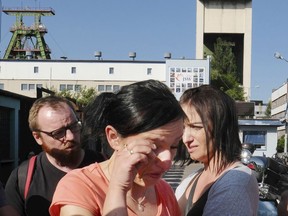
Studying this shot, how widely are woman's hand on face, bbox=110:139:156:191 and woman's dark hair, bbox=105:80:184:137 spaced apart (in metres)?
0.11

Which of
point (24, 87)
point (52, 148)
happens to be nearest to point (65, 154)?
point (52, 148)

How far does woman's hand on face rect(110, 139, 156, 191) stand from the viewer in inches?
65.4

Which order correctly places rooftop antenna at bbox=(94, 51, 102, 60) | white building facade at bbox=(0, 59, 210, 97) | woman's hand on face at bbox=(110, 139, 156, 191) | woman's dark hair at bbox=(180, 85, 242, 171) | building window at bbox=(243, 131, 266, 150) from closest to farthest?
woman's hand on face at bbox=(110, 139, 156, 191)
woman's dark hair at bbox=(180, 85, 242, 171)
building window at bbox=(243, 131, 266, 150)
white building facade at bbox=(0, 59, 210, 97)
rooftop antenna at bbox=(94, 51, 102, 60)

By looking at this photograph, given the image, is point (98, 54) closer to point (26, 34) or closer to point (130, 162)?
point (26, 34)

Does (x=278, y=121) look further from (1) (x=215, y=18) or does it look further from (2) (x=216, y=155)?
(1) (x=215, y=18)

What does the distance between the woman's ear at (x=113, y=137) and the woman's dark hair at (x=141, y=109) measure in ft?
0.05

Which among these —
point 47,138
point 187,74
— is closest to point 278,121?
point 187,74

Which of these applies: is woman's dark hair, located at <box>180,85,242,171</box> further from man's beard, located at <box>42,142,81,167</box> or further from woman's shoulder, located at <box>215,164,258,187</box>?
man's beard, located at <box>42,142,81,167</box>

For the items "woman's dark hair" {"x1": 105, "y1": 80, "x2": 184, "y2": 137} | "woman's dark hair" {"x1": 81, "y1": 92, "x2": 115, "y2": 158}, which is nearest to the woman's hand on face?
"woman's dark hair" {"x1": 105, "y1": 80, "x2": 184, "y2": 137}

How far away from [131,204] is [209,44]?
78.2 m

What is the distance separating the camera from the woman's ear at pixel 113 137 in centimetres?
184

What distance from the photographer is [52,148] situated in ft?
11.3

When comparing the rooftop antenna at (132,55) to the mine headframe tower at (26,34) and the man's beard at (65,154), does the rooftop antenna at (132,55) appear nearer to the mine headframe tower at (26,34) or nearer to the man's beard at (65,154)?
the mine headframe tower at (26,34)

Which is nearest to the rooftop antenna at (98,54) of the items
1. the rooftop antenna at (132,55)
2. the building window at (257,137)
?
the rooftop antenna at (132,55)
